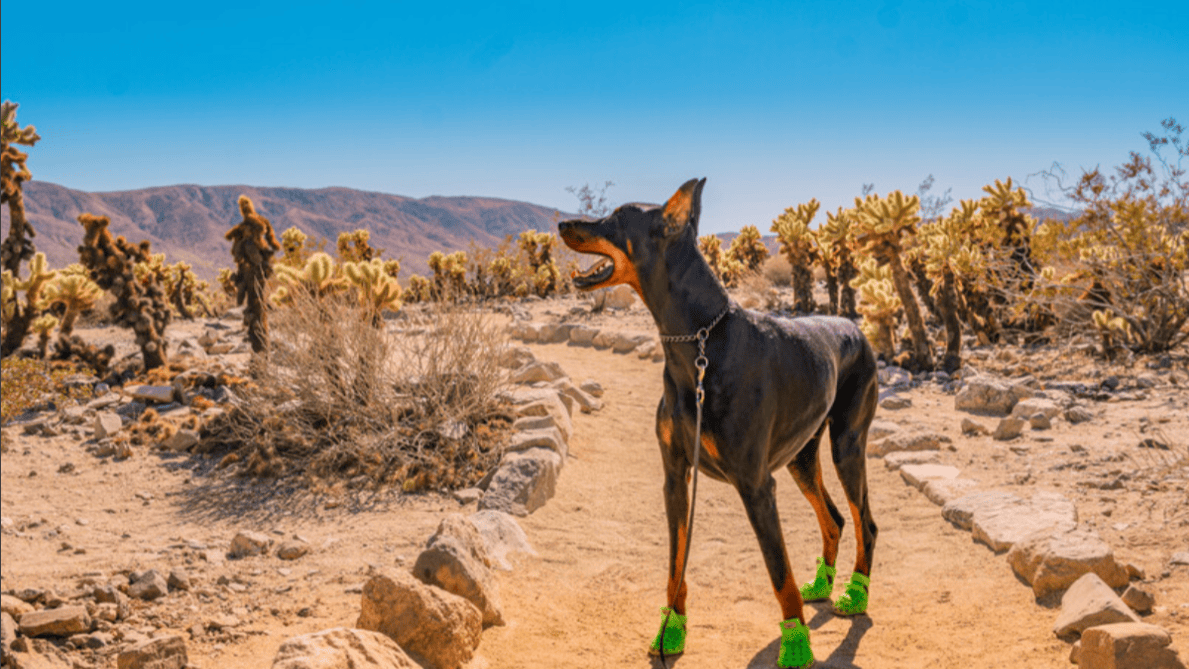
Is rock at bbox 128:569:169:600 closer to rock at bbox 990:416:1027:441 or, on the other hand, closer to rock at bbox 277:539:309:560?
rock at bbox 277:539:309:560

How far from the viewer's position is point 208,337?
13469 millimetres

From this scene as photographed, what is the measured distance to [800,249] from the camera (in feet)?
52.0

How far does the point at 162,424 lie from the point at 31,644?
4.71 m

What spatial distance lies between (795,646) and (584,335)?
11.4m

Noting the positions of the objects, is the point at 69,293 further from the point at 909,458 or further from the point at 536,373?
the point at 909,458

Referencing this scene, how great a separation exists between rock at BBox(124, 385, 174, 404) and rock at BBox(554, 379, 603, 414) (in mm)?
4403

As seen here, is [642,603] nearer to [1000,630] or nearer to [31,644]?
[1000,630]

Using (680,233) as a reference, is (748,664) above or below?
below

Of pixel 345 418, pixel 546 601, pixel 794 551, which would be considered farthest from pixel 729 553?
pixel 345 418

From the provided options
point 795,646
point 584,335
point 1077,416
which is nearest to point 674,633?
point 795,646

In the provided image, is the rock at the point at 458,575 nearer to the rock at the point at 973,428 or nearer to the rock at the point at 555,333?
the rock at the point at 973,428

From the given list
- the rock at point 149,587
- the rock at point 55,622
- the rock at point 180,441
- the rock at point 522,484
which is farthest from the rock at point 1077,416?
the rock at point 180,441

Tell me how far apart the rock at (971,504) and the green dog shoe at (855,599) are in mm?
1486

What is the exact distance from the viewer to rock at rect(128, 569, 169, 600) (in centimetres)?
398
